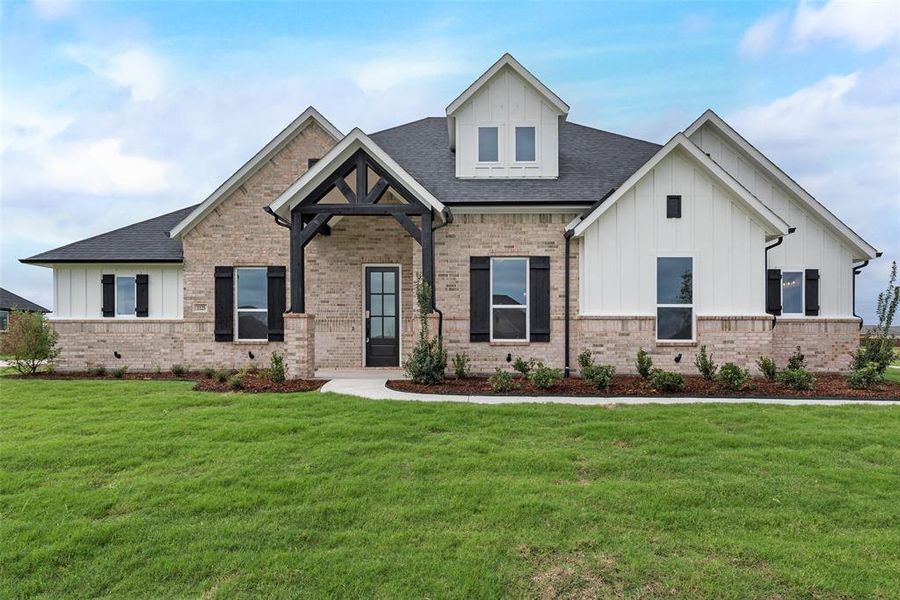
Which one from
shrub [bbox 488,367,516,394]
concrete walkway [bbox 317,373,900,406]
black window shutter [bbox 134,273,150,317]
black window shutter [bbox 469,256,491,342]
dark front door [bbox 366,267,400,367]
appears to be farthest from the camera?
black window shutter [bbox 134,273,150,317]

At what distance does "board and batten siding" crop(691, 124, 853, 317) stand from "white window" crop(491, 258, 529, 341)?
6.44m

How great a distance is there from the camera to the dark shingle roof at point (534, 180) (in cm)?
1132

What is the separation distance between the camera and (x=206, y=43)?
1270cm

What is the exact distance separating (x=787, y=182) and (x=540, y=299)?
23.0 ft

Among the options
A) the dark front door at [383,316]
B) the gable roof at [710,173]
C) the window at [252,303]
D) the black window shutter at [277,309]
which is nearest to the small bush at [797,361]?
the gable roof at [710,173]

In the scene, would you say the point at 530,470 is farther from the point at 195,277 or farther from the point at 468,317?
the point at 195,277

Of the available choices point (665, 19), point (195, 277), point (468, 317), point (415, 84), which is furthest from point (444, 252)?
point (415, 84)

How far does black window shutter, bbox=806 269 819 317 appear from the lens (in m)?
11.9

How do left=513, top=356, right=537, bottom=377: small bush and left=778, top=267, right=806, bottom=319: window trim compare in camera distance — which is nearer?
left=513, top=356, right=537, bottom=377: small bush

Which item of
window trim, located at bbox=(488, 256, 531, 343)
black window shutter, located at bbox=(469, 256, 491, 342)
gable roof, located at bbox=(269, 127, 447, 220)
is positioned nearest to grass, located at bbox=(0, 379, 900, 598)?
window trim, located at bbox=(488, 256, 531, 343)

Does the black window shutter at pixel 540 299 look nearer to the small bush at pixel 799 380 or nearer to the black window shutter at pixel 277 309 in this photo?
the small bush at pixel 799 380

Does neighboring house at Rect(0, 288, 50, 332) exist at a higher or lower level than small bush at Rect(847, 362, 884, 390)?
higher

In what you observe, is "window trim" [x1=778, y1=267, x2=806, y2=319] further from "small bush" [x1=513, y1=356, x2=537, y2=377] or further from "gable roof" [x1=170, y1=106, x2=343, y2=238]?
"gable roof" [x1=170, y1=106, x2=343, y2=238]

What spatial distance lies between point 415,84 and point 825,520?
2747 cm
